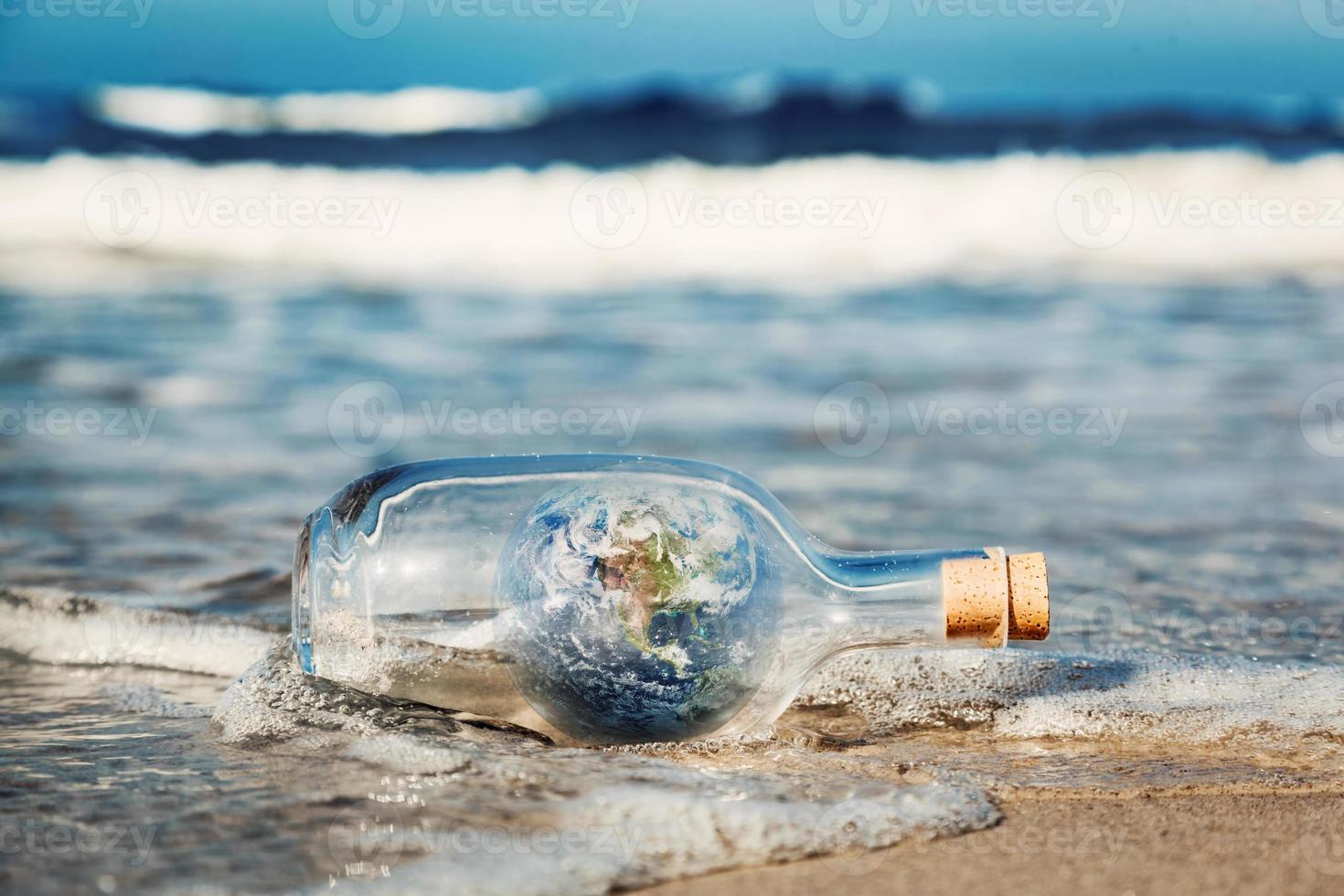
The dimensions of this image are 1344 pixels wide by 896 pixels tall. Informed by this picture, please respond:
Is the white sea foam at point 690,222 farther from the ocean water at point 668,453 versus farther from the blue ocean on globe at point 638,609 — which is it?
the blue ocean on globe at point 638,609

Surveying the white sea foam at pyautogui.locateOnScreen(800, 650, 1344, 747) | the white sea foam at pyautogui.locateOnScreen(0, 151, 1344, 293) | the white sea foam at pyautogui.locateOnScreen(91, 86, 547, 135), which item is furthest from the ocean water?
the white sea foam at pyautogui.locateOnScreen(91, 86, 547, 135)

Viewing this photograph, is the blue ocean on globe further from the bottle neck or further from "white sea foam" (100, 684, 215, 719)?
"white sea foam" (100, 684, 215, 719)

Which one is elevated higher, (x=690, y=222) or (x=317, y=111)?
(x=317, y=111)

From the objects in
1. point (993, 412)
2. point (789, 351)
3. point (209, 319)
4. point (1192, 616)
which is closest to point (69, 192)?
point (209, 319)

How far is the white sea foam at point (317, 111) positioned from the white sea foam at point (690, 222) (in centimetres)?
112

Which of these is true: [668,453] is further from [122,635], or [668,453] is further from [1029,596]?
[1029,596]

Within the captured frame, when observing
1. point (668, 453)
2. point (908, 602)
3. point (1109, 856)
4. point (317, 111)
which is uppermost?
point (317, 111)

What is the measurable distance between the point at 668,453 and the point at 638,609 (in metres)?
2.42

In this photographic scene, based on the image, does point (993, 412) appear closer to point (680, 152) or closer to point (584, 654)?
point (584, 654)

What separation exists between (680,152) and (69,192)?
23.5 ft

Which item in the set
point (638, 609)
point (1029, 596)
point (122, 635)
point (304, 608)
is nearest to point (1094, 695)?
point (1029, 596)

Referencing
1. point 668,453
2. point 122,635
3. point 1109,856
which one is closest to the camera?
point 1109,856

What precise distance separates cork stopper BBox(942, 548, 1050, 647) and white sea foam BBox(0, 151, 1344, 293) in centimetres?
676

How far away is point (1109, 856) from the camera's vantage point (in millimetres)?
1552
